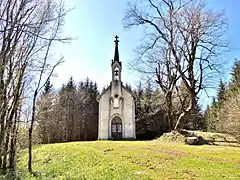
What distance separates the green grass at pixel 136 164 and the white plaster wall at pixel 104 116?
1427 cm

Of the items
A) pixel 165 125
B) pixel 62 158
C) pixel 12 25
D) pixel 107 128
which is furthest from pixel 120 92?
pixel 12 25

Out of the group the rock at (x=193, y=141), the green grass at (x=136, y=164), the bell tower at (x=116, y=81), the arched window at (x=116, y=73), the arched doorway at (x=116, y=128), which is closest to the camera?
the green grass at (x=136, y=164)

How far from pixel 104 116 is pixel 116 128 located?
2012mm

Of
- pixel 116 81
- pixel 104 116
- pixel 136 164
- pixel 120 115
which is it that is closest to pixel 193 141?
pixel 136 164

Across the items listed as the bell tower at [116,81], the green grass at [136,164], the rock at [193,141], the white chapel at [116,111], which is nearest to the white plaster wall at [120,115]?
the white chapel at [116,111]

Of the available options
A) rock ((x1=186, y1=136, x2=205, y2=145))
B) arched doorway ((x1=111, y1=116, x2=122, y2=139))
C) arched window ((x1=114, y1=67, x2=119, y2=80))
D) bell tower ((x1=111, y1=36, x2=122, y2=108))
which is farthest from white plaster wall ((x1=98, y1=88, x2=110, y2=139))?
rock ((x1=186, y1=136, x2=205, y2=145))

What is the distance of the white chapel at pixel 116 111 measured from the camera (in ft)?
118

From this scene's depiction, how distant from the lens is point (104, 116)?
3653 centimetres

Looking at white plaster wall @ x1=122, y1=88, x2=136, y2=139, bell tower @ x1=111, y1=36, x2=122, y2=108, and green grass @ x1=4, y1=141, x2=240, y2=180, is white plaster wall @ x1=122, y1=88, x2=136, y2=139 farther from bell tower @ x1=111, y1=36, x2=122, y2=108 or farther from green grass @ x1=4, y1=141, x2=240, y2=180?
green grass @ x1=4, y1=141, x2=240, y2=180

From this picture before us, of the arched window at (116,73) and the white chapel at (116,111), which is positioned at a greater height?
the arched window at (116,73)

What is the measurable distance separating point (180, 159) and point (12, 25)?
1258 cm

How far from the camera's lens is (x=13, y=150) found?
18469mm

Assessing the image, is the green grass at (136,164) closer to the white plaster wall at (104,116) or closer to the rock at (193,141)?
the rock at (193,141)

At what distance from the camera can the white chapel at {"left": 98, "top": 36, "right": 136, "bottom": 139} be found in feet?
118
